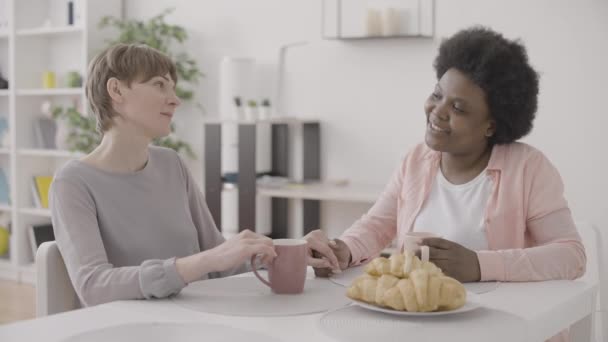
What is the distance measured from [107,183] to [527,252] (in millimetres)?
889

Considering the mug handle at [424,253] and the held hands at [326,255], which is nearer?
the mug handle at [424,253]

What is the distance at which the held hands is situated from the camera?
1535 millimetres

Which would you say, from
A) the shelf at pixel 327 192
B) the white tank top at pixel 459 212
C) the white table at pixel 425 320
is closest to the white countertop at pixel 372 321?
the white table at pixel 425 320

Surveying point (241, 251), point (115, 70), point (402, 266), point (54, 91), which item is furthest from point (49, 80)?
point (402, 266)

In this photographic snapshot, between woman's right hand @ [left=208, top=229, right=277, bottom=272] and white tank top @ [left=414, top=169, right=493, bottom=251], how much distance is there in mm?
549

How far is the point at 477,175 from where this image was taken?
181cm

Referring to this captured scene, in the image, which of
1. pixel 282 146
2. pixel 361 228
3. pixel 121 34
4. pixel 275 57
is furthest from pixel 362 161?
pixel 361 228

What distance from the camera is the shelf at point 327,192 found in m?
3.42

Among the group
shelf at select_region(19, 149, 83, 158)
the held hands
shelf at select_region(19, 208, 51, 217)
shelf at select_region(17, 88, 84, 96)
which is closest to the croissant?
the held hands

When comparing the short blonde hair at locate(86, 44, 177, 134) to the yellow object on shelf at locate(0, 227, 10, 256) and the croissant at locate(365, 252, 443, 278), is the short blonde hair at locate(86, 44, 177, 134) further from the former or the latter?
the yellow object on shelf at locate(0, 227, 10, 256)

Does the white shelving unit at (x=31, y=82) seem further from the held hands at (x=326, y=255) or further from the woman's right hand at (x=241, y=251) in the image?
the woman's right hand at (x=241, y=251)

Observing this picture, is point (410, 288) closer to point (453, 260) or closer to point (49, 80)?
point (453, 260)

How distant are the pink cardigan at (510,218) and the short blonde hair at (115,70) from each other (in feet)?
1.96

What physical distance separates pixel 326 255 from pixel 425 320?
0.40 m
